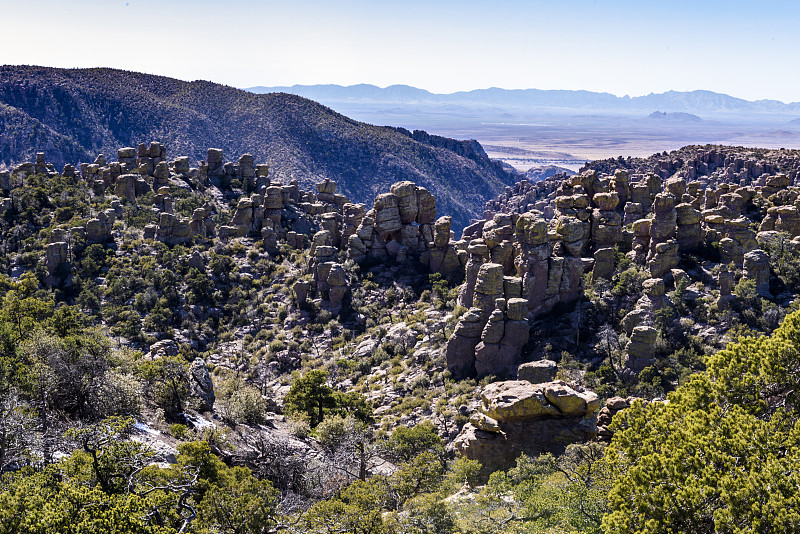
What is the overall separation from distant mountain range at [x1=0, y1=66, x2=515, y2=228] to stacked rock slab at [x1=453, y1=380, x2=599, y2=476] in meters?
106

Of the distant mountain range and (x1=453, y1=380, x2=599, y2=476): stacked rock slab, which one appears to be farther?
the distant mountain range

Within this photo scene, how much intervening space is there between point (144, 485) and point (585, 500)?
49.7ft

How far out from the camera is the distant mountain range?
427 ft

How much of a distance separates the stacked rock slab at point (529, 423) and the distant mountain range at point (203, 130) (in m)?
106

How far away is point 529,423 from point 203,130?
130m

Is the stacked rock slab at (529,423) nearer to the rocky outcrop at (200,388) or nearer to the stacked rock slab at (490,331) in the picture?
the stacked rock slab at (490,331)

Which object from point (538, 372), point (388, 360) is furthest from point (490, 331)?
point (388, 360)

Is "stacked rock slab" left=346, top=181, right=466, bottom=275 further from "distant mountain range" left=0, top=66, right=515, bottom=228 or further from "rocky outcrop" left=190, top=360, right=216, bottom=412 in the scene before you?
"distant mountain range" left=0, top=66, right=515, bottom=228

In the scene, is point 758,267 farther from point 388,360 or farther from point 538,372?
point 388,360

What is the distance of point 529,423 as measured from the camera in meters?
30.2

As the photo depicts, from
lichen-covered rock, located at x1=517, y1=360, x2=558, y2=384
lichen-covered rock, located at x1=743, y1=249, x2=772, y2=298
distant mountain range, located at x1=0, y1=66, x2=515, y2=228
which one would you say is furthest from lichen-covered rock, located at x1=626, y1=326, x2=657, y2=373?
distant mountain range, located at x1=0, y1=66, x2=515, y2=228

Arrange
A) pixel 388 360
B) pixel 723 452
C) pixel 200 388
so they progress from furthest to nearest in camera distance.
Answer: pixel 388 360
pixel 200 388
pixel 723 452

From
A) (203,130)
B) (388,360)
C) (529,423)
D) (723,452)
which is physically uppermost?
(203,130)

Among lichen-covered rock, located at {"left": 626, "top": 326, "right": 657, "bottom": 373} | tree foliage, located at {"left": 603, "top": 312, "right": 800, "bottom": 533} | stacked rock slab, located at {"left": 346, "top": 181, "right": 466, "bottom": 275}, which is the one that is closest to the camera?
tree foliage, located at {"left": 603, "top": 312, "right": 800, "bottom": 533}
